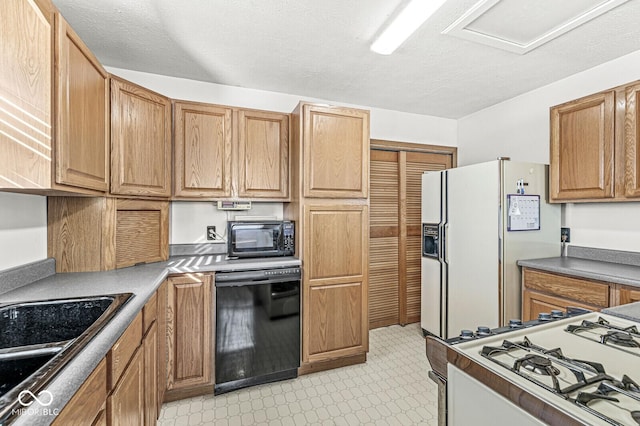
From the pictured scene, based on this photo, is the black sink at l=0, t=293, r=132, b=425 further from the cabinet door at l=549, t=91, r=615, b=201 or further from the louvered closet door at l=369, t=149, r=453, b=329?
the cabinet door at l=549, t=91, r=615, b=201

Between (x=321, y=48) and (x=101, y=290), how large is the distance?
202cm

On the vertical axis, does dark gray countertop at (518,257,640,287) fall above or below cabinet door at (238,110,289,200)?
below

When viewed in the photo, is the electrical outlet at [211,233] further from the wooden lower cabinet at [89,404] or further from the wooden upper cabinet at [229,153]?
the wooden lower cabinet at [89,404]

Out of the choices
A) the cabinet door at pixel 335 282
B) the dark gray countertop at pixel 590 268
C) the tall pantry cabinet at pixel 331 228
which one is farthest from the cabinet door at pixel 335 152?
the dark gray countertop at pixel 590 268

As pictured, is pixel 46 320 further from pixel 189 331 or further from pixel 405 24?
pixel 405 24

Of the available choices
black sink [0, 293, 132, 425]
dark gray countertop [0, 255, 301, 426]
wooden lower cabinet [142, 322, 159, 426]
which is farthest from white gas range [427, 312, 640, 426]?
wooden lower cabinet [142, 322, 159, 426]

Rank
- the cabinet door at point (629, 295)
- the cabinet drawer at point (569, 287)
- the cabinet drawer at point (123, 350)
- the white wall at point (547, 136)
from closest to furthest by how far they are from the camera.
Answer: the cabinet drawer at point (123, 350)
the cabinet door at point (629, 295)
the cabinet drawer at point (569, 287)
the white wall at point (547, 136)

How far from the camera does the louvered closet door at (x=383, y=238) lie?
335 cm

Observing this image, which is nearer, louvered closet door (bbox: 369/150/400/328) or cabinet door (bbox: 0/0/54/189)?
cabinet door (bbox: 0/0/54/189)

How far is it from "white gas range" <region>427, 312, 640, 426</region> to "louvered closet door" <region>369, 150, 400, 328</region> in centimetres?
239

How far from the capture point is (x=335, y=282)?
8.05 feet

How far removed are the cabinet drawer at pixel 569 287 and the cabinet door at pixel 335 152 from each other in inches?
55.4

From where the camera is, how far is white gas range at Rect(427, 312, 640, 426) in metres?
0.57

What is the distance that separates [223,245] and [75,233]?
1.07 metres
